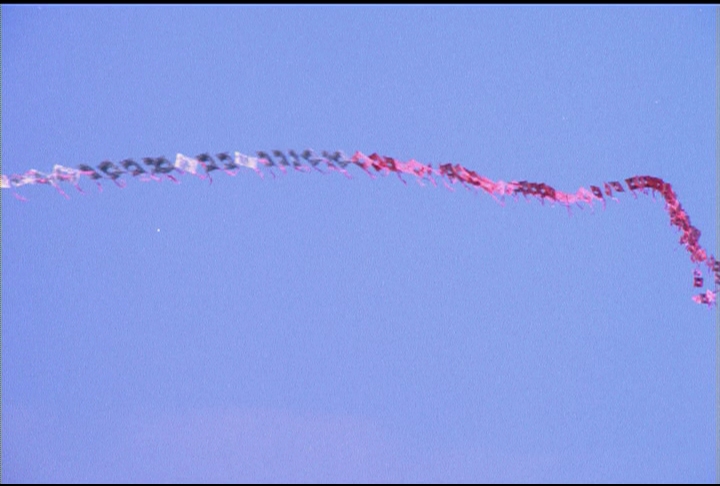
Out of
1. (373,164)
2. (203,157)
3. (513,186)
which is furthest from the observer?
(513,186)

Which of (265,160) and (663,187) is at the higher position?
(663,187)

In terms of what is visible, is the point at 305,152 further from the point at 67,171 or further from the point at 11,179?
the point at 11,179

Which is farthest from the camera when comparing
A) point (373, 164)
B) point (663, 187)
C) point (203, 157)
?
point (663, 187)

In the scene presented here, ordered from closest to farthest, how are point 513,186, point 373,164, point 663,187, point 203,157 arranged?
point 203,157 < point 373,164 < point 513,186 < point 663,187

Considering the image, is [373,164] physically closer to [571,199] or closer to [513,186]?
[513,186]

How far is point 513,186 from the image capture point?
571 centimetres

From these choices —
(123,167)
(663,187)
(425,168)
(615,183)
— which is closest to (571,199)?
(615,183)

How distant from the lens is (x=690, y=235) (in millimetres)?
6371

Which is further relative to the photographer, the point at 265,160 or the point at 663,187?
the point at 663,187

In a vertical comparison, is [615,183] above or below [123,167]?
above

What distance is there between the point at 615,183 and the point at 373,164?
5.92 ft

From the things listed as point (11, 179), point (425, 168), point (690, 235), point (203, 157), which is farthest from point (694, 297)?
point (11, 179)

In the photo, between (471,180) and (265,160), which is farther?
(471,180)

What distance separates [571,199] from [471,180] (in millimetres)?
877
